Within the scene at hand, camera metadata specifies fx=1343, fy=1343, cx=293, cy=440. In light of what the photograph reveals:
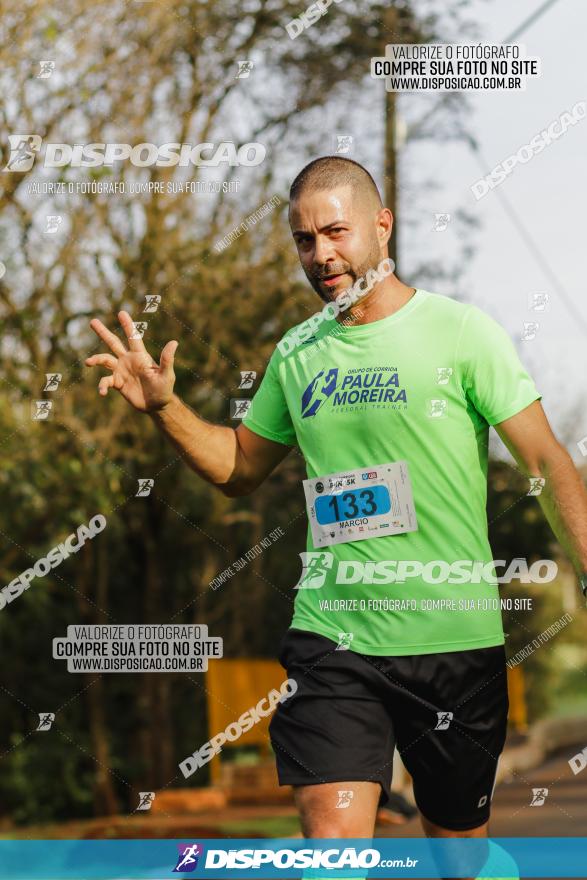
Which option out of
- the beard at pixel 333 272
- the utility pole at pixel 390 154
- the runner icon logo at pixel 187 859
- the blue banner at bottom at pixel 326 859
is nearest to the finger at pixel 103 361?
the beard at pixel 333 272

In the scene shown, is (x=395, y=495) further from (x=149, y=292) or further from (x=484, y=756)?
(x=149, y=292)

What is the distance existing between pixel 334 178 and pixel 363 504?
0.86 meters

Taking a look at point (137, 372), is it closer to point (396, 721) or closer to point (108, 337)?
point (108, 337)

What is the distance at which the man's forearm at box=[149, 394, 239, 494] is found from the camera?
3568 millimetres

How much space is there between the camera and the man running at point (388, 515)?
128 inches

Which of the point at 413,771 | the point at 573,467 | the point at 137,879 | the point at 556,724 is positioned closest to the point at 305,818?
the point at 413,771

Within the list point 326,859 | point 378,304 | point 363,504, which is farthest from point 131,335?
point 326,859

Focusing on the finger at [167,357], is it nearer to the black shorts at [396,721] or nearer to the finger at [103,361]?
the finger at [103,361]

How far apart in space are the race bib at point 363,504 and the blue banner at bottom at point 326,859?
0.75m

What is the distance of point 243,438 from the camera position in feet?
12.3

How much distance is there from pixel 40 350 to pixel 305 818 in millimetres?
6667

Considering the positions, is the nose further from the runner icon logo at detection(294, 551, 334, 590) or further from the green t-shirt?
the runner icon logo at detection(294, 551, 334, 590)

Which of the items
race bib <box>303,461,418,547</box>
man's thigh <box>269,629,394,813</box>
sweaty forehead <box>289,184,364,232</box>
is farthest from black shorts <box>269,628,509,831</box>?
sweaty forehead <box>289,184,364,232</box>

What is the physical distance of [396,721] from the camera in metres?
3.32
